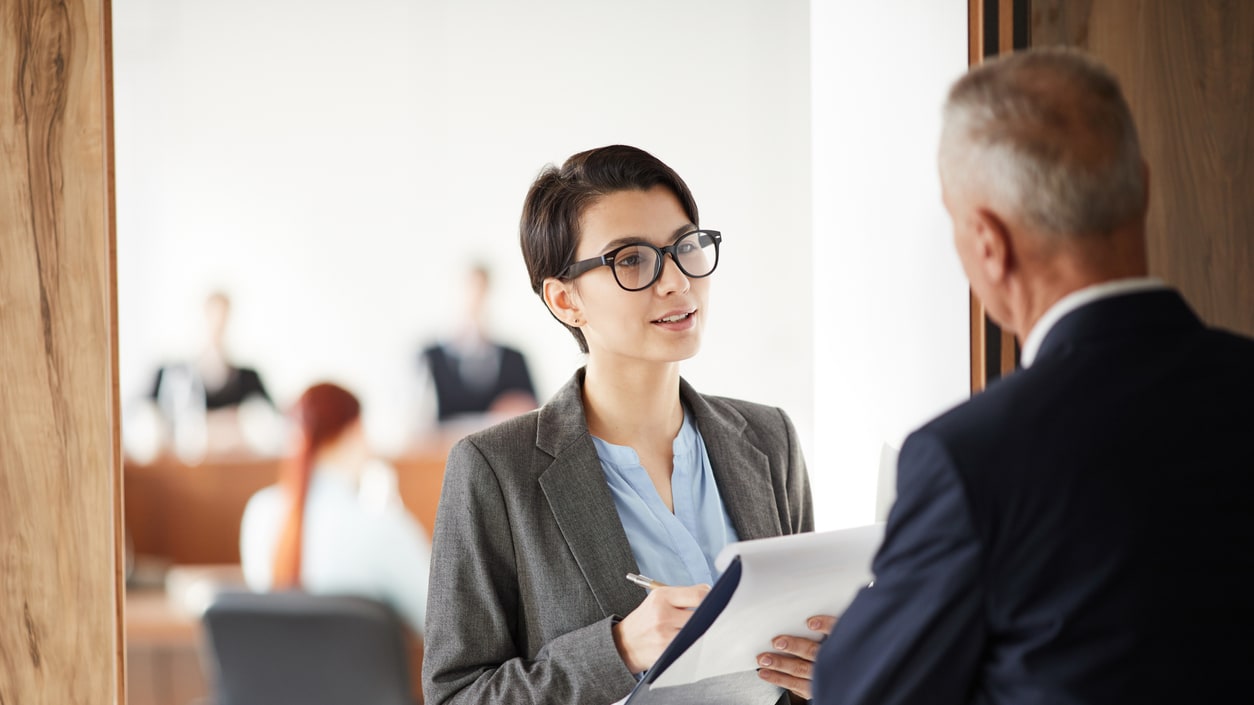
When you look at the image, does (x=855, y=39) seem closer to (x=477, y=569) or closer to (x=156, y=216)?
(x=477, y=569)

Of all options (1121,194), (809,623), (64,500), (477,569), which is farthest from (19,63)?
(1121,194)

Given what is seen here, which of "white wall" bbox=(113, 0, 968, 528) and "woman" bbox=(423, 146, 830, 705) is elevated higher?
"white wall" bbox=(113, 0, 968, 528)

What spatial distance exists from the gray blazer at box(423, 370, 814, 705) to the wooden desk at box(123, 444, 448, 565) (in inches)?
126

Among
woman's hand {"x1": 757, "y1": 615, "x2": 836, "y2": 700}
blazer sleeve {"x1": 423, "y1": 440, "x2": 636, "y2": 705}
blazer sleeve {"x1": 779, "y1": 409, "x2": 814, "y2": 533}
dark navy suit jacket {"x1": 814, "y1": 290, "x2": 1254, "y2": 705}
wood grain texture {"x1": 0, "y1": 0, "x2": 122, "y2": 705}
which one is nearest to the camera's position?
dark navy suit jacket {"x1": 814, "y1": 290, "x2": 1254, "y2": 705}

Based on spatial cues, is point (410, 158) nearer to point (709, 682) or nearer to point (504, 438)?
point (504, 438)

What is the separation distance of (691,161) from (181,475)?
13.0 feet

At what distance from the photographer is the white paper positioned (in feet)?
3.84

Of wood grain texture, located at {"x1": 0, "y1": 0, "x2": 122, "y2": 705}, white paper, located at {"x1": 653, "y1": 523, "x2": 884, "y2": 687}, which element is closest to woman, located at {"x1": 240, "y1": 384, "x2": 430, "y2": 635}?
wood grain texture, located at {"x1": 0, "y1": 0, "x2": 122, "y2": 705}

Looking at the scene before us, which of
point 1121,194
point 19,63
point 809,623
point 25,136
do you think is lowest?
point 809,623

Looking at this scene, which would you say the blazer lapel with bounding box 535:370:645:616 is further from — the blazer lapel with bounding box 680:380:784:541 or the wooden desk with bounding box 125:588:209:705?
the wooden desk with bounding box 125:588:209:705

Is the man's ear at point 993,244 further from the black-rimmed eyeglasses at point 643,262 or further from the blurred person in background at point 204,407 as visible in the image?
the blurred person in background at point 204,407

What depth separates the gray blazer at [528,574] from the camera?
1.46m

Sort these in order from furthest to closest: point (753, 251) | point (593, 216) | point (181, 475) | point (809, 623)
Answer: point (753, 251), point (181, 475), point (593, 216), point (809, 623)

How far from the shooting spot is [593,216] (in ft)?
5.36
